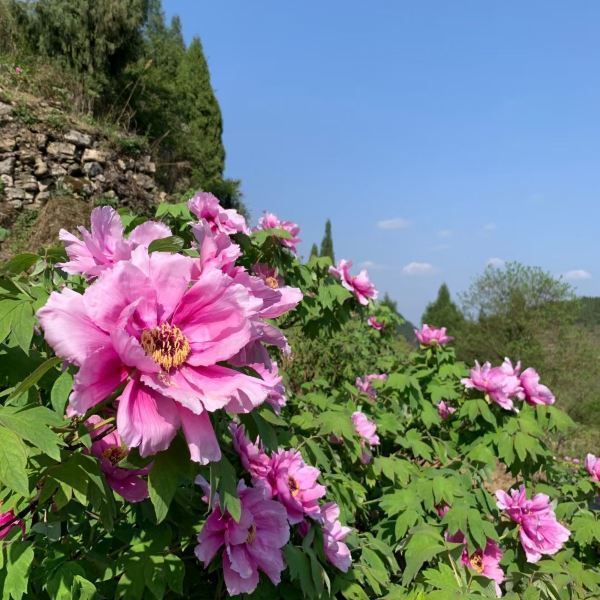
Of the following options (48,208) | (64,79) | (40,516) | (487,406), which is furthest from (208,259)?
(64,79)

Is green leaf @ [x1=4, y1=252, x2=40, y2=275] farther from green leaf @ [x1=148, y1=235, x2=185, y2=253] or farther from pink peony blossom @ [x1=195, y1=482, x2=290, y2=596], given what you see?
pink peony blossom @ [x1=195, y1=482, x2=290, y2=596]

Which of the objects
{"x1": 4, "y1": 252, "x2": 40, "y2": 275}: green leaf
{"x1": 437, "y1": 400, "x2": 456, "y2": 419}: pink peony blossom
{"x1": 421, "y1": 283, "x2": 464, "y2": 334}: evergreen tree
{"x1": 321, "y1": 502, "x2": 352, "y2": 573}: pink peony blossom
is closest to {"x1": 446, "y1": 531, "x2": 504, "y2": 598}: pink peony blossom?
{"x1": 321, "y1": 502, "x2": 352, "y2": 573}: pink peony blossom

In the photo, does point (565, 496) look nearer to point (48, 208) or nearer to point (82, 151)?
point (48, 208)

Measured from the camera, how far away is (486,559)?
2.04 meters

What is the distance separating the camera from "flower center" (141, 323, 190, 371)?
0.74 metres

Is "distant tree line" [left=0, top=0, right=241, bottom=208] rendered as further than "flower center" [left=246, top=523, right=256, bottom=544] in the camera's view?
Yes

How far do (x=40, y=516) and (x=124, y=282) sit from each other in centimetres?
78

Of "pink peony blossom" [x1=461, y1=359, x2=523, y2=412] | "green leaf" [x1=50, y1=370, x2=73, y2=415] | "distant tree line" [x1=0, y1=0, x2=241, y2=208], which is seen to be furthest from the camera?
"distant tree line" [x1=0, y1=0, x2=241, y2=208]

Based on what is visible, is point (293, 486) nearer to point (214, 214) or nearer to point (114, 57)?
point (214, 214)

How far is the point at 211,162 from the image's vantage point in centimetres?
1794

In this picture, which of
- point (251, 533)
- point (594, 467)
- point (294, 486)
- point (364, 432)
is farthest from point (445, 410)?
point (251, 533)

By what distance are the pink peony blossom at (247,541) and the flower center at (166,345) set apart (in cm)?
50

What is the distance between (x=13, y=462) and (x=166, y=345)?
266mm

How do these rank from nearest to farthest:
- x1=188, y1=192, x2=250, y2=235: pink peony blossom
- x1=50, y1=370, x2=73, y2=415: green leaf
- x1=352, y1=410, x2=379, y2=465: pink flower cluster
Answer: x1=50, y1=370, x2=73, y2=415: green leaf < x1=188, y1=192, x2=250, y2=235: pink peony blossom < x1=352, y1=410, x2=379, y2=465: pink flower cluster
